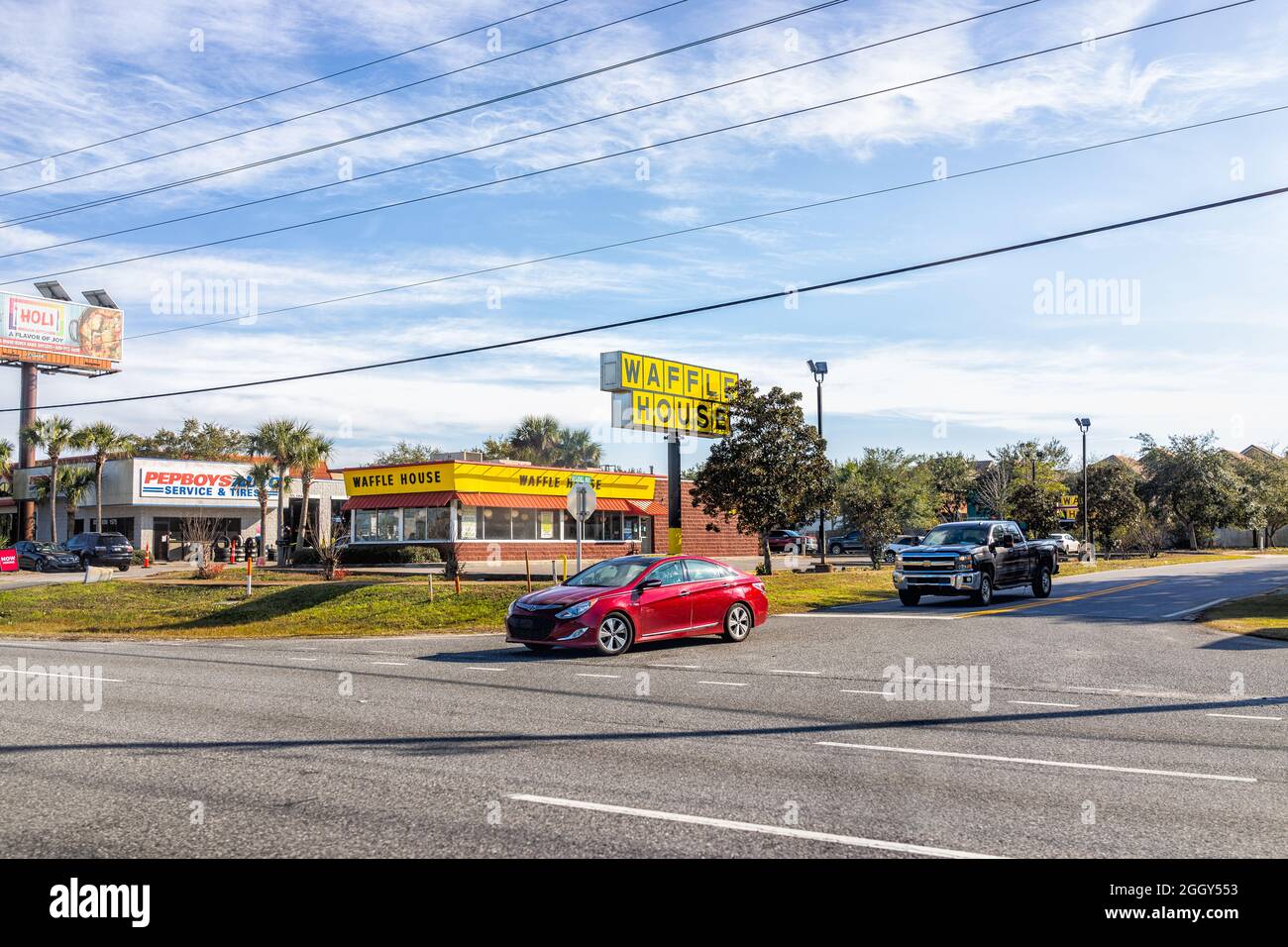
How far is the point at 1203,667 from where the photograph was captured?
1361cm

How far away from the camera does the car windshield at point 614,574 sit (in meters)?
16.4

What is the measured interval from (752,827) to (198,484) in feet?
190

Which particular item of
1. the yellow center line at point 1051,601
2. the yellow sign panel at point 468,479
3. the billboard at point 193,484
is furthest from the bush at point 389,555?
the yellow center line at point 1051,601

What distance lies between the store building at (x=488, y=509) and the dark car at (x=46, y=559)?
12.7 metres

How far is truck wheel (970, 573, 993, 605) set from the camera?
24297 millimetres

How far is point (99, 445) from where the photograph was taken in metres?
55.5

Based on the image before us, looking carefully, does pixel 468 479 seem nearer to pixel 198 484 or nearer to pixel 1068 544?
pixel 198 484

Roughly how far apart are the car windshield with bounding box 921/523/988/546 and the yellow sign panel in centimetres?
1824

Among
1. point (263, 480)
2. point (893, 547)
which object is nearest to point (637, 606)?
point (893, 547)

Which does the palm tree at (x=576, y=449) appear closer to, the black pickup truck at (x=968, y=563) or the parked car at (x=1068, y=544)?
the parked car at (x=1068, y=544)

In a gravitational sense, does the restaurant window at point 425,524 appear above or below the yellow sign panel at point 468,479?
below

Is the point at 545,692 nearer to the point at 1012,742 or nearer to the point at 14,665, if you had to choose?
the point at 1012,742

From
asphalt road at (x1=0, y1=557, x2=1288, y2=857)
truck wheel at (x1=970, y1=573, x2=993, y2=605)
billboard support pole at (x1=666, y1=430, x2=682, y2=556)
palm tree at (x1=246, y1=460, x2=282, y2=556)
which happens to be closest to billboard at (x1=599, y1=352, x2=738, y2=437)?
billboard support pole at (x1=666, y1=430, x2=682, y2=556)
